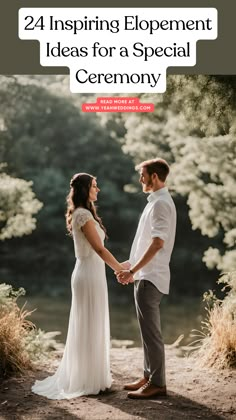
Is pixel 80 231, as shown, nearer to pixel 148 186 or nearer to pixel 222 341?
pixel 148 186

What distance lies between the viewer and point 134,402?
13.4 ft

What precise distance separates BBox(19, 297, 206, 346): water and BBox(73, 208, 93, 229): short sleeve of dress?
16.9 feet

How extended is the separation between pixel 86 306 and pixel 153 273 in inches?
24.5

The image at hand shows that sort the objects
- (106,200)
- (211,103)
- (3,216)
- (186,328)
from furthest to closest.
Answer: (106,200) < (186,328) < (3,216) < (211,103)

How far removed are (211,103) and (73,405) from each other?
271 centimetres

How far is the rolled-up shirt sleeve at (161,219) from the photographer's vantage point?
404 cm

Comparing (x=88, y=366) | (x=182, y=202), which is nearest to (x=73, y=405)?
(x=88, y=366)

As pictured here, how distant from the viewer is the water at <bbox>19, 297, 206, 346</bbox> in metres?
9.86

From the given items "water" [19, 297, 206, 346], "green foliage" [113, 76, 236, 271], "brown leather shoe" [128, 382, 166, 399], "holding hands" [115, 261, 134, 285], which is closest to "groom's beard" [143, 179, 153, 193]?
"holding hands" [115, 261, 134, 285]

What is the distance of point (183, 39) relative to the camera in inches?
143

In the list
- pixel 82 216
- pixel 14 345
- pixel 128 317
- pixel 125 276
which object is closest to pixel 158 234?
pixel 125 276

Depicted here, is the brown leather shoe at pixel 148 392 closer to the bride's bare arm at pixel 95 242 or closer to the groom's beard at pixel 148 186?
the bride's bare arm at pixel 95 242

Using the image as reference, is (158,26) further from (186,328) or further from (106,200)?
(106,200)

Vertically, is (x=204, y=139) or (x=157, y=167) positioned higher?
(x=204, y=139)
